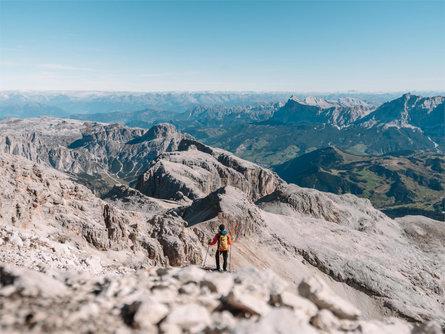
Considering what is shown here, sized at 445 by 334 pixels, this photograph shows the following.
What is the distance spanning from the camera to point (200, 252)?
4847cm

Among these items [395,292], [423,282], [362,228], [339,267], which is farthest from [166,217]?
[362,228]

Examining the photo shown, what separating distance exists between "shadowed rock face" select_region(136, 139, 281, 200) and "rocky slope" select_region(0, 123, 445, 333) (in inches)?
237

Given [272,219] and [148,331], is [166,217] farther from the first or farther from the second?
[148,331]

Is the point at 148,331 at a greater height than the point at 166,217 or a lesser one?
greater

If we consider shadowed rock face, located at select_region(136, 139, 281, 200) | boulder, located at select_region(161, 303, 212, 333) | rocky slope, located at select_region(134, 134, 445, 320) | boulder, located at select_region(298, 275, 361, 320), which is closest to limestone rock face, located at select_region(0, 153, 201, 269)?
rocky slope, located at select_region(134, 134, 445, 320)

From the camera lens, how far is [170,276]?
16.2 m

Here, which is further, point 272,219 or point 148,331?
point 272,219

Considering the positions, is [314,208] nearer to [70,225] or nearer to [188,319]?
[70,225]

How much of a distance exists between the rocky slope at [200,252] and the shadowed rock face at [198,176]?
19.7 feet

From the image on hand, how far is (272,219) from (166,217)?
3155cm

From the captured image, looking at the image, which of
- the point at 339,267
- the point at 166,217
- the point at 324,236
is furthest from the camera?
the point at 324,236

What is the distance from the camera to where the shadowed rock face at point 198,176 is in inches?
4831

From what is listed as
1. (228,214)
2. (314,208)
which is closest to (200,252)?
(228,214)

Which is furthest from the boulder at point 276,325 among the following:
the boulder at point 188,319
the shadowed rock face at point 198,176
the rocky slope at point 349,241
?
the shadowed rock face at point 198,176
